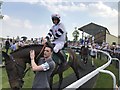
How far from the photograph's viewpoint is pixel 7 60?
21.0ft

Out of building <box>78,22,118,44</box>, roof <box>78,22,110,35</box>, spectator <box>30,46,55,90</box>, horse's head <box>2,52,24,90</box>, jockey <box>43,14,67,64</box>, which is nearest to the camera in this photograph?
spectator <box>30,46,55,90</box>

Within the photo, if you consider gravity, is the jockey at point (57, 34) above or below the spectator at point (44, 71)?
above

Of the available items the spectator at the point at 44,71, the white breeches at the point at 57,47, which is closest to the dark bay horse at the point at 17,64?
the white breeches at the point at 57,47

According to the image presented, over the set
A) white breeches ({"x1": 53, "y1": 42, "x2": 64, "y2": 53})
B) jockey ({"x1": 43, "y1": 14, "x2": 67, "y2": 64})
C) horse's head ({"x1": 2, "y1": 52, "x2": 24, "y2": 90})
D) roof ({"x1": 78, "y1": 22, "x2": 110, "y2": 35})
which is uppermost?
roof ({"x1": 78, "y1": 22, "x2": 110, "y2": 35})

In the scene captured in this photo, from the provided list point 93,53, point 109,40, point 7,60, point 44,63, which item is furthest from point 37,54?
point 109,40

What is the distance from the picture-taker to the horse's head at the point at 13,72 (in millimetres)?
6250

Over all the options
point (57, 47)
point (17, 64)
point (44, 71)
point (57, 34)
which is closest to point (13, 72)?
point (17, 64)

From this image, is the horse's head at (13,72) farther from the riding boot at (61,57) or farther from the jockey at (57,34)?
the riding boot at (61,57)

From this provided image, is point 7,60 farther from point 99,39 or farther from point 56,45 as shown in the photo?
point 99,39

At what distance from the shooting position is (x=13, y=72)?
20.8 feet

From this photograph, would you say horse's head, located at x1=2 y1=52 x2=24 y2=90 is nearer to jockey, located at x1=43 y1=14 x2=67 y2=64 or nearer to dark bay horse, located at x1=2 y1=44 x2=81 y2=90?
dark bay horse, located at x1=2 y1=44 x2=81 y2=90

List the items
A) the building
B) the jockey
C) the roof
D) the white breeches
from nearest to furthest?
the jockey < the white breeches < the building < the roof

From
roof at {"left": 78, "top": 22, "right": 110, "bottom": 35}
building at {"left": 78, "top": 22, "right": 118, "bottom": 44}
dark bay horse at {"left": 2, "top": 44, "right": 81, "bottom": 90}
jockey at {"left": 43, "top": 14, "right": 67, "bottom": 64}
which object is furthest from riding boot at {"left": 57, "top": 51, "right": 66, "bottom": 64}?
roof at {"left": 78, "top": 22, "right": 110, "bottom": 35}

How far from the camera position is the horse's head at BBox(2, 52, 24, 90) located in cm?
625
